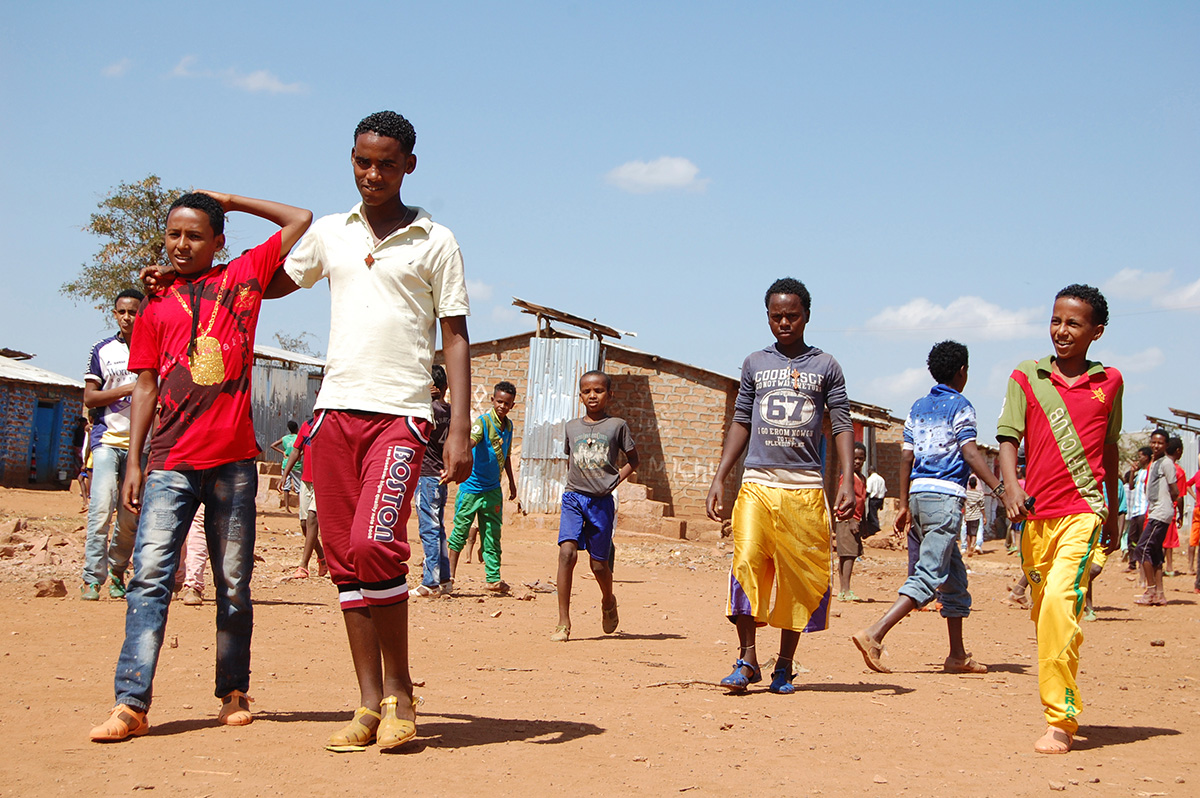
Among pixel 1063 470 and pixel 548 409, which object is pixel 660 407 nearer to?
pixel 548 409

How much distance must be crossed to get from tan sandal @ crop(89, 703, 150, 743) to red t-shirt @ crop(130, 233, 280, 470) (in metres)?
0.89

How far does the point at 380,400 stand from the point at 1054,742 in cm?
293

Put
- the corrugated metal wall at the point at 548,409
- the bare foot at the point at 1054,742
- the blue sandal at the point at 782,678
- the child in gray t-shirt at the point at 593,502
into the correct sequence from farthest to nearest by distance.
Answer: the corrugated metal wall at the point at 548,409, the child in gray t-shirt at the point at 593,502, the blue sandal at the point at 782,678, the bare foot at the point at 1054,742

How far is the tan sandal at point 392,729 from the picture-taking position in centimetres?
355

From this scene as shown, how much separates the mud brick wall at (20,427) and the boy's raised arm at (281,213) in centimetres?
2730

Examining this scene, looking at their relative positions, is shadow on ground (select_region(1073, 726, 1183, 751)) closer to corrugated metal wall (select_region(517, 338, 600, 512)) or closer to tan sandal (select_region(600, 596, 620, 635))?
tan sandal (select_region(600, 596, 620, 635))

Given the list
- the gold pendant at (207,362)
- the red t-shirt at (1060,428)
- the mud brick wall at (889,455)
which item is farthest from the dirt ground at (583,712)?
the mud brick wall at (889,455)

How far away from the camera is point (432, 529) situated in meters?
8.96

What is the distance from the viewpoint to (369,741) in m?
3.68

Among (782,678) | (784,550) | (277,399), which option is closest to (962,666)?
(782,678)

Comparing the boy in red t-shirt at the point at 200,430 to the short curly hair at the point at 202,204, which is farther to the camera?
the short curly hair at the point at 202,204

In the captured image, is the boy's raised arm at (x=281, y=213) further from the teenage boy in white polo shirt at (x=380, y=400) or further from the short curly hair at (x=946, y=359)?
the short curly hair at (x=946, y=359)

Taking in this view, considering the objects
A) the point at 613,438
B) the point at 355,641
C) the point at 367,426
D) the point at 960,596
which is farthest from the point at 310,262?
the point at 960,596

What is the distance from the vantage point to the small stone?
7648 mm
